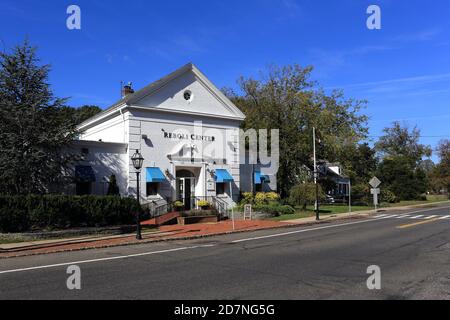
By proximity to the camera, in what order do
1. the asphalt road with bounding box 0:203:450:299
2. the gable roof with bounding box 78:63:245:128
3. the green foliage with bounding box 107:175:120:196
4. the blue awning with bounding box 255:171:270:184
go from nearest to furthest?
the asphalt road with bounding box 0:203:450:299 → the green foliage with bounding box 107:175:120:196 → the gable roof with bounding box 78:63:245:128 → the blue awning with bounding box 255:171:270:184

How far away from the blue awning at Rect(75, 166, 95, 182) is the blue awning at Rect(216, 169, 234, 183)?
8.29m

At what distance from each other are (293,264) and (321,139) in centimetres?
3132

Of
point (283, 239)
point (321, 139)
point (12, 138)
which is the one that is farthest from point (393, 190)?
point (12, 138)

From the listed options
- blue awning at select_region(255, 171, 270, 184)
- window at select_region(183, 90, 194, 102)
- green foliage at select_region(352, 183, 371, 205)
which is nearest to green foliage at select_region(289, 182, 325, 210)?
blue awning at select_region(255, 171, 270, 184)

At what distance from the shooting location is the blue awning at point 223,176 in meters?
28.4

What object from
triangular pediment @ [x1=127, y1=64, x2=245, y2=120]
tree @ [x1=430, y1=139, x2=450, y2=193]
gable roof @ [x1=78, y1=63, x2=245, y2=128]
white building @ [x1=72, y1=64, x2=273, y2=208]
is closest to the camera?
white building @ [x1=72, y1=64, x2=273, y2=208]

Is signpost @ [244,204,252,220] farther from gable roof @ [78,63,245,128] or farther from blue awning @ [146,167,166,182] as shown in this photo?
gable roof @ [78,63,245,128]

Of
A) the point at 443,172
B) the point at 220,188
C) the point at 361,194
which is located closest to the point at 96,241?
the point at 220,188

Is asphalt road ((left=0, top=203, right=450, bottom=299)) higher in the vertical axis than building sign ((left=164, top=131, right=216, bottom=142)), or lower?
lower

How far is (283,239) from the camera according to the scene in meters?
16.3

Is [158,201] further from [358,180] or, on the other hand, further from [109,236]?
[358,180]

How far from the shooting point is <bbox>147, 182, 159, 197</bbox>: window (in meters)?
26.0

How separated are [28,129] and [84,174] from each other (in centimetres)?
488

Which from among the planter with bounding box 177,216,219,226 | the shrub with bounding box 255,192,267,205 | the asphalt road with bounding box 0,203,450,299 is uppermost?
the shrub with bounding box 255,192,267,205
